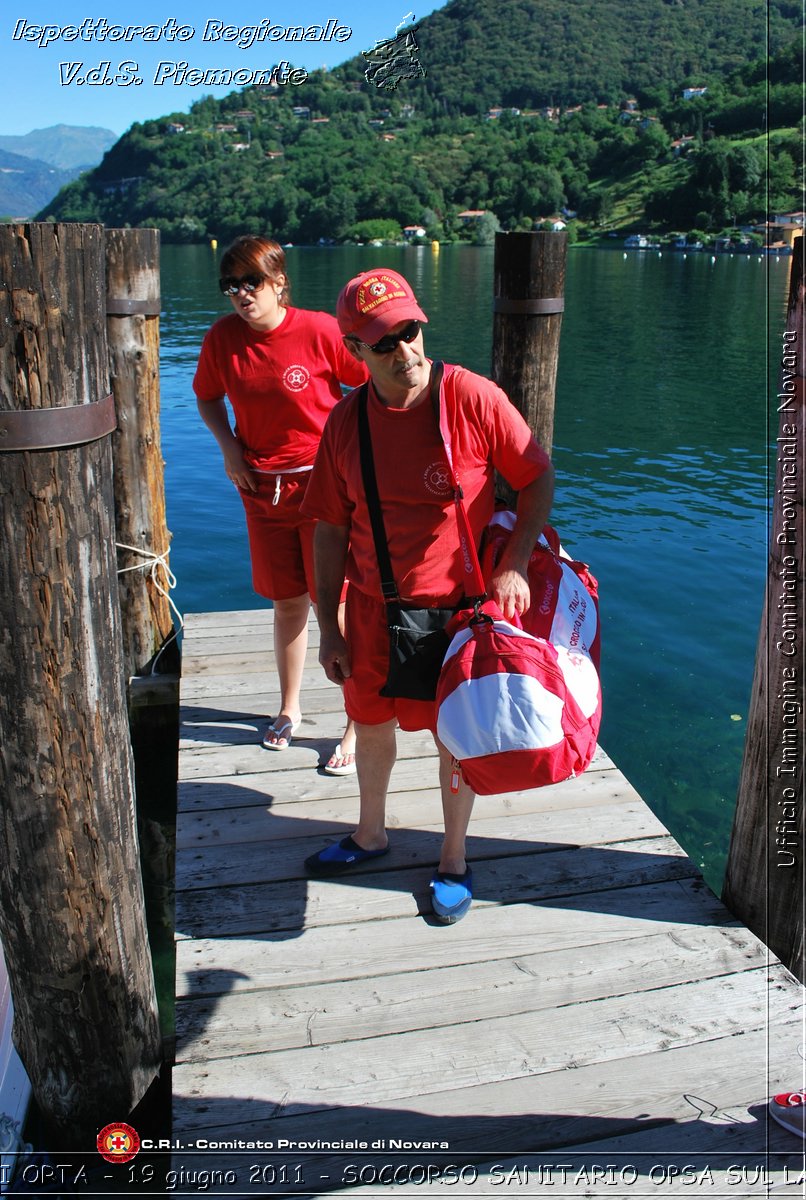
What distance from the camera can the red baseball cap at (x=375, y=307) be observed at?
2395 mm

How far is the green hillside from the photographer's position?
82.1 meters

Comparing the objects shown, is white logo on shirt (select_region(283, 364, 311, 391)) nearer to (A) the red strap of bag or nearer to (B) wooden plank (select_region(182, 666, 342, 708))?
(A) the red strap of bag

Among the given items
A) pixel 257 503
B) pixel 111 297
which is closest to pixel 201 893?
pixel 257 503

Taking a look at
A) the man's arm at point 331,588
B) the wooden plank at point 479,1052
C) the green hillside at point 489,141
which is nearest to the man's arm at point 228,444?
the man's arm at point 331,588

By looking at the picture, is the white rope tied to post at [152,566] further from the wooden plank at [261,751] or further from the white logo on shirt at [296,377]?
the white logo on shirt at [296,377]

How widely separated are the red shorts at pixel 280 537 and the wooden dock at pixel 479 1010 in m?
0.82

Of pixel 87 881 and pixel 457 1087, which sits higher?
pixel 87 881

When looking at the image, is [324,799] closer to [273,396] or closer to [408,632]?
[408,632]

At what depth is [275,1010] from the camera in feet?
8.68

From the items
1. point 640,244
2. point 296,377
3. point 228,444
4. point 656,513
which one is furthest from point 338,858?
point 640,244

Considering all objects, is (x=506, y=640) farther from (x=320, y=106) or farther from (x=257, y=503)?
(x=320, y=106)

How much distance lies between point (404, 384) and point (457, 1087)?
1820mm

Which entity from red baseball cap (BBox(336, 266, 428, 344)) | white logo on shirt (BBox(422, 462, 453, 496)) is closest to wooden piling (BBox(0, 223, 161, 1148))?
red baseball cap (BBox(336, 266, 428, 344))

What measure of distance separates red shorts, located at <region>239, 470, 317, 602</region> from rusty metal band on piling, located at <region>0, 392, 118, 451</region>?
1.57m
